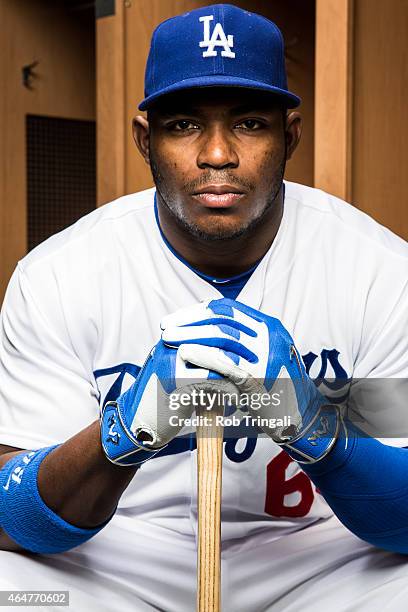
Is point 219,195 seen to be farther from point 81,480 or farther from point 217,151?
point 81,480

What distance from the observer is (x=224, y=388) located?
42.8 inches

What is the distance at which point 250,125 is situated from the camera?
132 cm

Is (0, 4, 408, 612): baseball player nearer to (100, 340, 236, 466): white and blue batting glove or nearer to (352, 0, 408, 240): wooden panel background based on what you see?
(100, 340, 236, 466): white and blue batting glove

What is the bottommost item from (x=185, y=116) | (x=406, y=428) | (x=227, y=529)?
(x=227, y=529)

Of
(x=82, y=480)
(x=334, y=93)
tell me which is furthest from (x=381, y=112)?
(x=82, y=480)

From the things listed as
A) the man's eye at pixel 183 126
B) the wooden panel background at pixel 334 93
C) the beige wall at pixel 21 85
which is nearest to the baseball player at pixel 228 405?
the man's eye at pixel 183 126

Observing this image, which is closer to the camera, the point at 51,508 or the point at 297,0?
the point at 51,508

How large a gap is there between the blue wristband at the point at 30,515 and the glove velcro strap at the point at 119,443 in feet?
0.36

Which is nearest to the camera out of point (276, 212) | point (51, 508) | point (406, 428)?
point (51, 508)

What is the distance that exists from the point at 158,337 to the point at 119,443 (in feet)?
0.91

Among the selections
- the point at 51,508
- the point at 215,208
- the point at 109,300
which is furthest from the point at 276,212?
the point at 51,508

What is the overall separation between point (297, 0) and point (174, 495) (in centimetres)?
157

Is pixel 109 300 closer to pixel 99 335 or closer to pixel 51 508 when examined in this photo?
pixel 99 335

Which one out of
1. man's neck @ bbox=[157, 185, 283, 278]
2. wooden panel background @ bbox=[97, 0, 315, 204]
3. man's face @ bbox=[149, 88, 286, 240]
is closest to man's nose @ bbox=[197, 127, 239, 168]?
man's face @ bbox=[149, 88, 286, 240]
